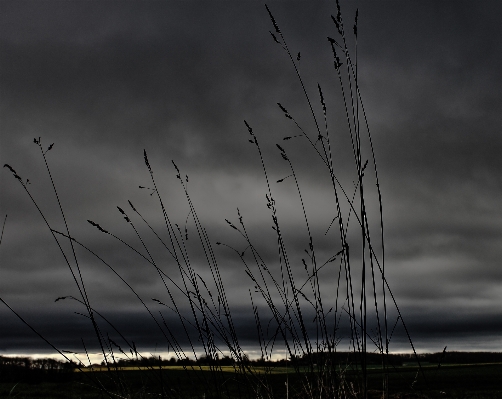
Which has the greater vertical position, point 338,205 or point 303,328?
point 338,205

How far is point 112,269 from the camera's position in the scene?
225cm

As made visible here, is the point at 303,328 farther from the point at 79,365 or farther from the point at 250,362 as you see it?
the point at 79,365

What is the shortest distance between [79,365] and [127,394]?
0.33m

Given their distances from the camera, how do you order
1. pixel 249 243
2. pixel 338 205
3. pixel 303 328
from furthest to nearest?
pixel 249 243, pixel 303 328, pixel 338 205

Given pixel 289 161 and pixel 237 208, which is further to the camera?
pixel 237 208

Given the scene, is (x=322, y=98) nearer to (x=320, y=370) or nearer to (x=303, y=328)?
(x=303, y=328)

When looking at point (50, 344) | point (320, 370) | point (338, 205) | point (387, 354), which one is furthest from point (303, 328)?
point (50, 344)

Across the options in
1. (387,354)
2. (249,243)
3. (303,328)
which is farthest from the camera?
(249,243)

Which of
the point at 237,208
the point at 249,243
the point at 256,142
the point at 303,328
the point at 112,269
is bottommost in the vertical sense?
the point at 303,328

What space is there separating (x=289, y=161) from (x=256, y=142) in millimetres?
221

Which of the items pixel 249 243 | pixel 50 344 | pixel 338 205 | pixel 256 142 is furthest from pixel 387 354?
pixel 50 344

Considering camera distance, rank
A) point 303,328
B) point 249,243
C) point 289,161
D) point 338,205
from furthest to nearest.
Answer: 1. point 249,243
2. point 289,161
3. point 303,328
4. point 338,205

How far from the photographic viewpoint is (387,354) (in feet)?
6.28

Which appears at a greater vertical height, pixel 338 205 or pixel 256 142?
pixel 256 142
